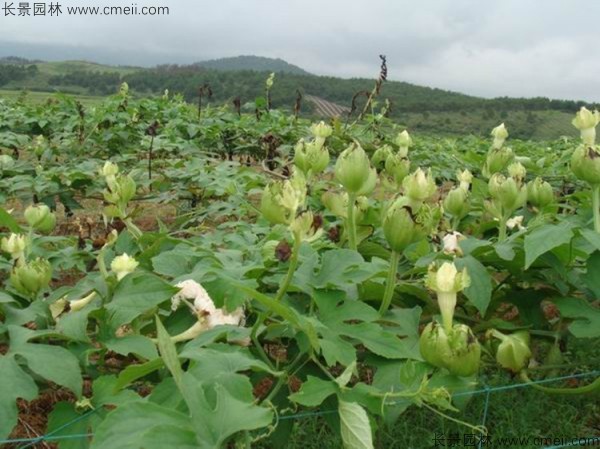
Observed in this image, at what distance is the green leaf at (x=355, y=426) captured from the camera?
103cm

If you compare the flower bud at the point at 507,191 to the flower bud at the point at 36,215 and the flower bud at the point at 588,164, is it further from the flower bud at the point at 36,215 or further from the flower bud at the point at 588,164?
the flower bud at the point at 36,215

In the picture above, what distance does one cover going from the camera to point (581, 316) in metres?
1.49

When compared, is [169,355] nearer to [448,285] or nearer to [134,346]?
[134,346]

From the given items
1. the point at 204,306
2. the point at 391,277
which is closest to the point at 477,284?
the point at 391,277

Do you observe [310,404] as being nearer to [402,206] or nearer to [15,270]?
[402,206]

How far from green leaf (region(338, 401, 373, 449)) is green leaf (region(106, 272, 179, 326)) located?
0.36 meters

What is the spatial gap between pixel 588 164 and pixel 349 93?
10.7 metres

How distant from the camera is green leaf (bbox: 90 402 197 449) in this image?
802 mm

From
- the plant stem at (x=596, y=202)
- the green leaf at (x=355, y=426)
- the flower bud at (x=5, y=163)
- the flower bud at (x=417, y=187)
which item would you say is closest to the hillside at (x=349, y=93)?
the flower bud at (x=5, y=163)

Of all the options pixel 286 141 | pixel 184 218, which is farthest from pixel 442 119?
pixel 184 218

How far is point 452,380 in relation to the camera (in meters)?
1.17

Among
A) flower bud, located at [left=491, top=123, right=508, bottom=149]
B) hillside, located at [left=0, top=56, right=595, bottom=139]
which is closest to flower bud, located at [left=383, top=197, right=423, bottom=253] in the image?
flower bud, located at [left=491, top=123, right=508, bottom=149]

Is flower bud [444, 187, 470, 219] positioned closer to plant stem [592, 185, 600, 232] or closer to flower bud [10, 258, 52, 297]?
plant stem [592, 185, 600, 232]

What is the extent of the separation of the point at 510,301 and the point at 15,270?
3.69 feet
